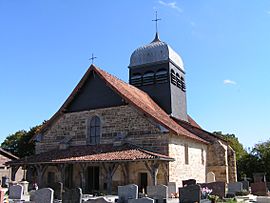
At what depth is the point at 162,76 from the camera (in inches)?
1110

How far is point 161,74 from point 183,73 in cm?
405

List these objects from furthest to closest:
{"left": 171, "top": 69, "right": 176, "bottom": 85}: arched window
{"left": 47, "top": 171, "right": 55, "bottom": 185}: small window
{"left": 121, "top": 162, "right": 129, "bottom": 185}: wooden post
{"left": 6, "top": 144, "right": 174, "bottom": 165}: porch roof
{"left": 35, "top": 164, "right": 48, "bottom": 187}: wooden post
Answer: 1. {"left": 171, "top": 69, "right": 176, "bottom": 85}: arched window
2. {"left": 47, "top": 171, "right": 55, "bottom": 185}: small window
3. {"left": 35, "top": 164, "right": 48, "bottom": 187}: wooden post
4. {"left": 121, "top": 162, "right": 129, "bottom": 185}: wooden post
5. {"left": 6, "top": 144, "right": 174, "bottom": 165}: porch roof

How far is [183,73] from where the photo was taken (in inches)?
1244

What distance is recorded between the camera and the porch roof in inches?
730

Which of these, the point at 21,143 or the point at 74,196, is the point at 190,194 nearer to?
the point at 74,196

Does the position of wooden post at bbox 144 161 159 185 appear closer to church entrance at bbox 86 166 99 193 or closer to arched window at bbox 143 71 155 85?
church entrance at bbox 86 166 99 193

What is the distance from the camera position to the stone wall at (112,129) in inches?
822

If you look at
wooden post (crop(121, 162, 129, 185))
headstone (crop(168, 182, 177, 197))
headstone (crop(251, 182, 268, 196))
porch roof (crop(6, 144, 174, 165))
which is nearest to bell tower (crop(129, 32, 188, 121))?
porch roof (crop(6, 144, 174, 165))

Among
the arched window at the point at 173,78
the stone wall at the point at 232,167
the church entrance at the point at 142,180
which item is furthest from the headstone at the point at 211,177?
the arched window at the point at 173,78

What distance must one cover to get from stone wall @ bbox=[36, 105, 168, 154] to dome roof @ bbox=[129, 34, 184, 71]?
25.8ft

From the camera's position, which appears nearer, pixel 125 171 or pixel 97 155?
pixel 97 155

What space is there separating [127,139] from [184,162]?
4.22m

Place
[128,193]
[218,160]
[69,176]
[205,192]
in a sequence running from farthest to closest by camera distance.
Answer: [218,160]
[69,176]
[205,192]
[128,193]

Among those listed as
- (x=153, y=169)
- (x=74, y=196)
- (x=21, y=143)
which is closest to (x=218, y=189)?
(x=153, y=169)
